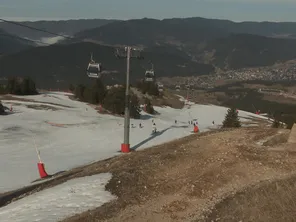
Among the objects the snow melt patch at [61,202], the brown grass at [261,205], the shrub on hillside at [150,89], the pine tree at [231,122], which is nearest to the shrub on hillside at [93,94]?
the pine tree at [231,122]

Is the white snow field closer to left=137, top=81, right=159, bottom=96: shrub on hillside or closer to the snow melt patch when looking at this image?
the snow melt patch

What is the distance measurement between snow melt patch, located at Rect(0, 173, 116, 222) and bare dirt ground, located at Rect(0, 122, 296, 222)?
1.43ft

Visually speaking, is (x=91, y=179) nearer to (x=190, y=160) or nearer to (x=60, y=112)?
(x=190, y=160)

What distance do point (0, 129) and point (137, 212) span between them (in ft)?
80.1

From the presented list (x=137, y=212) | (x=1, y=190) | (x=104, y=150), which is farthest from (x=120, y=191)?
(x=104, y=150)

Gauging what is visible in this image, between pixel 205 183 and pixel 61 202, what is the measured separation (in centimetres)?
461

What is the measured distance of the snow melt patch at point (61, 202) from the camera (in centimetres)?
1216

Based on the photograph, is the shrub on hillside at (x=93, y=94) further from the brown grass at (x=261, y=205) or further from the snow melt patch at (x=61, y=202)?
the brown grass at (x=261, y=205)

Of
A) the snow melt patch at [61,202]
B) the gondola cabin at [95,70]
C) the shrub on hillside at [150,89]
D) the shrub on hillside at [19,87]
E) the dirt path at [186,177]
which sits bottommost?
the shrub on hillside at [150,89]

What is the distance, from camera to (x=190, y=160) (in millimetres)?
16141

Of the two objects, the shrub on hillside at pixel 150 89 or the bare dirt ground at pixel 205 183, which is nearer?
the bare dirt ground at pixel 205 183

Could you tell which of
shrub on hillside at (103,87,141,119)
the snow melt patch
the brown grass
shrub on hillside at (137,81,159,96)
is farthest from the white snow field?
shrub on hillside at (137,81,159,96)

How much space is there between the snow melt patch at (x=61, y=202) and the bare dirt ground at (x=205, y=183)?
44cm

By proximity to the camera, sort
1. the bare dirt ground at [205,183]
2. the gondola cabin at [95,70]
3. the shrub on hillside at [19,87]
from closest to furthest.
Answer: the bare dirt ground at [205,183]
the gondola cabin at [95,70]
the shrub on hillside at [19,87]
